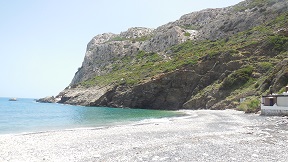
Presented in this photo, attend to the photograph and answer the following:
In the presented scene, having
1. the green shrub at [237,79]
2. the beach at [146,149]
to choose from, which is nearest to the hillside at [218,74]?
the green shrub at [237,79]

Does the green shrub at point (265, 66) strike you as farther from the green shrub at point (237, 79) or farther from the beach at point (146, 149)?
the beach at point (146, 149)

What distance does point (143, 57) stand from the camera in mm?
144875

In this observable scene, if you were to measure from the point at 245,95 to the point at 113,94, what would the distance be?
5020cm

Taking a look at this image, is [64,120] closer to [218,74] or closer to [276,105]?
[276,105]

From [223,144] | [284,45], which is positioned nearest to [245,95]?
[284,45]

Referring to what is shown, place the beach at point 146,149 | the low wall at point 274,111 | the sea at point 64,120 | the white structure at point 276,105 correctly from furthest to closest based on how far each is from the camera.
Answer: the white structure at point 276,105 < the low wall at point 274,111 < the sea at point 64,120 < the beach at point 146,149

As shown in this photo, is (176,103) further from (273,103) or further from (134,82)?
(273,103)

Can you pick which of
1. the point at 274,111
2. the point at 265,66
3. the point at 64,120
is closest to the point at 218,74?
the point at 265,66

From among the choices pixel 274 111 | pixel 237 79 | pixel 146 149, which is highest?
pixel 237 79

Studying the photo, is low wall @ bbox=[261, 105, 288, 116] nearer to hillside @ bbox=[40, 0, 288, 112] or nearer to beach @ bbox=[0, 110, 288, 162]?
hillside @ bbox=[40, 0, 288, 112]

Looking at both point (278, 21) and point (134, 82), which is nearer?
point (134, 82)

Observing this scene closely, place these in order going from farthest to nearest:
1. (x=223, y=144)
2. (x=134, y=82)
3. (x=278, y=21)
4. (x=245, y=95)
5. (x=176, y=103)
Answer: (x=278, y=21) → (x=134, y=82) → (x=176, y=103) → (x=245, y=95) → (x=223, y=144)

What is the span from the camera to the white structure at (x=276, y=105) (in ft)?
115

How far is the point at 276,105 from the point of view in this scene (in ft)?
119
